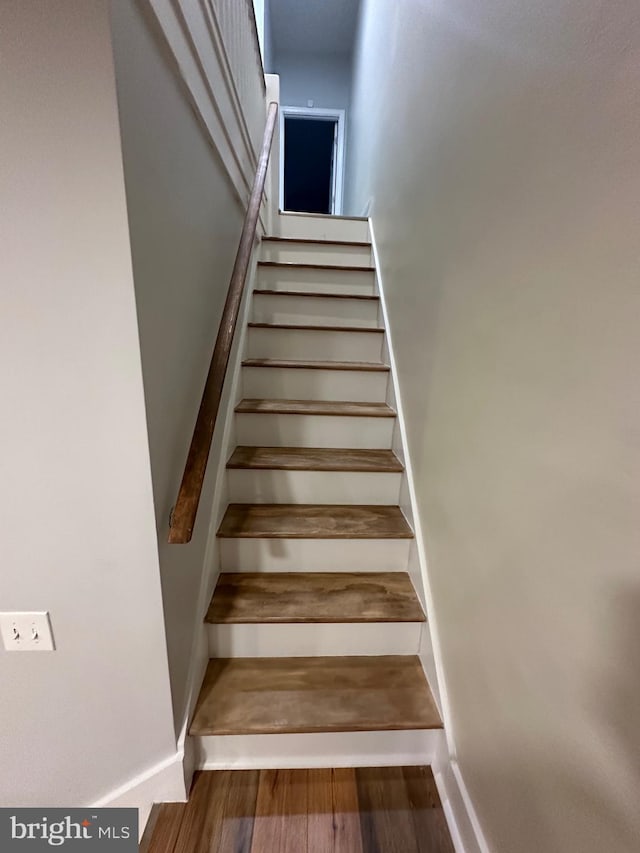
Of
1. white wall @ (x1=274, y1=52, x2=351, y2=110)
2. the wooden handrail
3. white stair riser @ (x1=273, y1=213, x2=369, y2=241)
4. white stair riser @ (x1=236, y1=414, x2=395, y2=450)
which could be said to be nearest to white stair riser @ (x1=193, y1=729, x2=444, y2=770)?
the wooden handrail

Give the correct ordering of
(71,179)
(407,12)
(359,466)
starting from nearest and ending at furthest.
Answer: (71,179), (359,466), (407,12)

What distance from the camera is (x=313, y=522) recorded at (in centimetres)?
151

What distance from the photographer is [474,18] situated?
107 cm

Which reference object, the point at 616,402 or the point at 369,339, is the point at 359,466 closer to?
the point at 369,339

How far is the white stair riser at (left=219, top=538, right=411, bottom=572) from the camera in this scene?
1450 millimetres

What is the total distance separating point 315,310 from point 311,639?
5.57ft

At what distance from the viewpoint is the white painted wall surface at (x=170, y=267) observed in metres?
0.71

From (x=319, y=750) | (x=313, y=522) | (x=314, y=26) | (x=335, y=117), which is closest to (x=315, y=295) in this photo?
(x=313, y=522)

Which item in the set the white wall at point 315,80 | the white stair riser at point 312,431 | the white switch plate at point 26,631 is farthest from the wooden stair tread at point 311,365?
the white wall at point 315,80

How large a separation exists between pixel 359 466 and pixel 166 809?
1189mm

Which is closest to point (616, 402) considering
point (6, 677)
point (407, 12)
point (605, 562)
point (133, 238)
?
point (605, 562)

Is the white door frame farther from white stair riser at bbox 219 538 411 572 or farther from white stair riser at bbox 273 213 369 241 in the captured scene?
white stair riser at bbox 219 538 411 572

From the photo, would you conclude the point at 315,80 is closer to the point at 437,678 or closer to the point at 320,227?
the point at 320,227

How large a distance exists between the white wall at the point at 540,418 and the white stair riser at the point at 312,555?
0.75 ft
